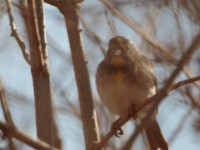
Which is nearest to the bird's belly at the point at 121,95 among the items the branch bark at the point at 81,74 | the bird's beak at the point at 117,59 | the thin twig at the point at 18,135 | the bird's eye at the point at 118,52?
the bird's beak at the point at 117,59

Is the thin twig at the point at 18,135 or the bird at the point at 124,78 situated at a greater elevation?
the thin twig at the point at 18,135

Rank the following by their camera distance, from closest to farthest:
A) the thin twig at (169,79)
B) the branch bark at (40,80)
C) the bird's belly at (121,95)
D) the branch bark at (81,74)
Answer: the thin twig at (169,79), the branch bark at (40,80), the branch bark at (81,74), the bird's belly at (121,95)

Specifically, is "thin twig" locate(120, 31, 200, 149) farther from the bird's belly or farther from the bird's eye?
the bird's eye

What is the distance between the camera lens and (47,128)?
2252 millimetres

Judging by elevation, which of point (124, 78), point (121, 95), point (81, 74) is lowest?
point (121, 95)

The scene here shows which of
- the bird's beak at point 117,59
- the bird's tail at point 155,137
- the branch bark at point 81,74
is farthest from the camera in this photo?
the bird's tail at point 155,137

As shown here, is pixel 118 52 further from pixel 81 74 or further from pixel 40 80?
pixel 40 80

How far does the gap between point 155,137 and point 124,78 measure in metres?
0.75

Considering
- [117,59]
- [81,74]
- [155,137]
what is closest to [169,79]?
[81,74]

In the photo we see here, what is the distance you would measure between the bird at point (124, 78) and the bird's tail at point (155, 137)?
0.05 metres

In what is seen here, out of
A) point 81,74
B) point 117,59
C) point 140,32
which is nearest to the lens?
point 81,74

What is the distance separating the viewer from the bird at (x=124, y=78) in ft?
11.2

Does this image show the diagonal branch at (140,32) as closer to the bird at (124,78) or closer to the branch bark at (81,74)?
the bird at (124,78)

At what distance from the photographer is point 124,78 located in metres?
3.41
